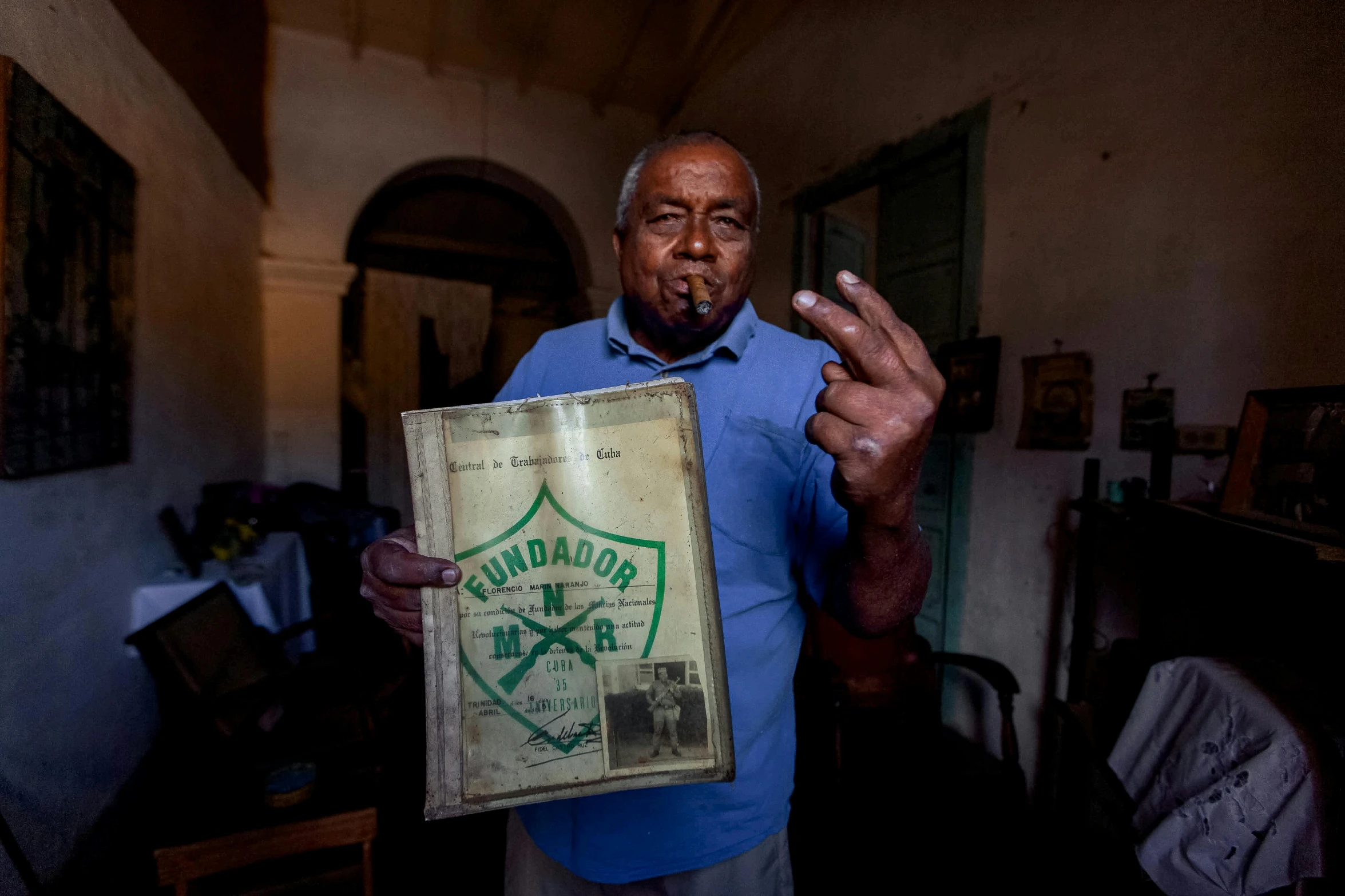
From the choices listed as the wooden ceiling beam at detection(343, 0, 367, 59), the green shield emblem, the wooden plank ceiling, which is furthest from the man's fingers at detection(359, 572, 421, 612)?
the wooden ceiling beam at detection(343, 0, 367, 59)

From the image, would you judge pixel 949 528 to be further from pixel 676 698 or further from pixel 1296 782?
pixel 676 698

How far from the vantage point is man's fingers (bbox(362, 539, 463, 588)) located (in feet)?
1.95

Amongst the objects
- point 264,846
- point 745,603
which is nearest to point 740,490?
point 745,603

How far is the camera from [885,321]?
507 mm

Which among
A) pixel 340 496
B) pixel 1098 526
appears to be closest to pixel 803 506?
pixel 1098 526

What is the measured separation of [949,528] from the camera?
2.40m

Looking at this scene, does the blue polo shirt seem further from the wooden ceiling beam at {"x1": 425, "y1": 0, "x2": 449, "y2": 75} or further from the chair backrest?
the wooden ceiling beam at {"x1": 425, "y1": 0, "x2": 449, "y2": 75}

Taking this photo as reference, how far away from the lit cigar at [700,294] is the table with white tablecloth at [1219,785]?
A: 1.19m

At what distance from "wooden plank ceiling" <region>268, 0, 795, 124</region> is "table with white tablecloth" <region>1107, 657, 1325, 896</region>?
151 inches

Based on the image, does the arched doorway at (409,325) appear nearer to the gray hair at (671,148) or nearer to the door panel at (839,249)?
the door panel at (839,249)

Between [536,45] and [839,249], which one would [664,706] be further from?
[536,45]

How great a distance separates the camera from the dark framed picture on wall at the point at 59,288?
130 centimetres

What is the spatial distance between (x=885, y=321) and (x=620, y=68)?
184 inches

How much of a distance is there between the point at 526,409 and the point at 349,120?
466 centimetres
